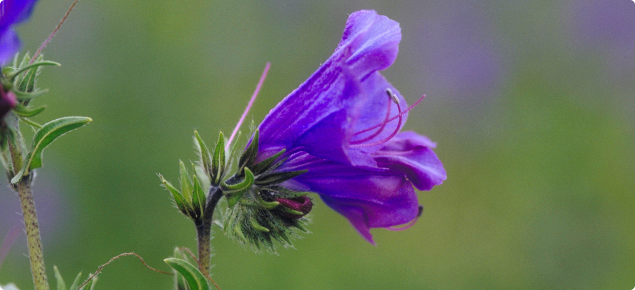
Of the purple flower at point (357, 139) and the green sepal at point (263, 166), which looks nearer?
the purple flower at point (357, 139)

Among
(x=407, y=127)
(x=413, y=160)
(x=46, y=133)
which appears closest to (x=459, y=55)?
(x=407, y=127)

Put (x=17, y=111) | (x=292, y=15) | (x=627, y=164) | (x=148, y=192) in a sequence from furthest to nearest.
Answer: (x=292, y=15) → (x=627, y=164) → (x=148, y=192) → (x=17, y=111)

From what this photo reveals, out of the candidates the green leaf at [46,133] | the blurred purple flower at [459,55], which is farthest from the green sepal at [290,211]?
the blurred purple flower at [459,55]

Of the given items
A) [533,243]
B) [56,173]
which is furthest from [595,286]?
[56,173]

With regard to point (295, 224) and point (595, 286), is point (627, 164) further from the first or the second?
point (295, 224)

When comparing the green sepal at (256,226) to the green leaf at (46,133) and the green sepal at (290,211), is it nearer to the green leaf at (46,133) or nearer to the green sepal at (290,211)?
the green sepal at (290,211)

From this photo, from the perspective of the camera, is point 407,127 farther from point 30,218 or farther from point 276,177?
point 30,218
